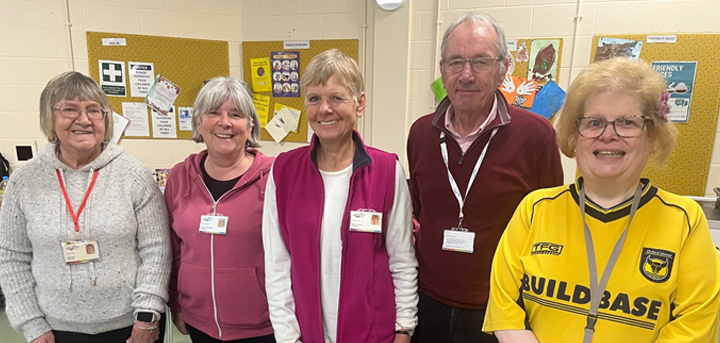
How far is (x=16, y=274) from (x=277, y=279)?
1.05 m

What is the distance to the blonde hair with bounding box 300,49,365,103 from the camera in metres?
1.28

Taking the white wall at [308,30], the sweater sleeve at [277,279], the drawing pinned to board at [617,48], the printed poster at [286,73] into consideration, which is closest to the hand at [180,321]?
the sweater sleeve at [277,279]

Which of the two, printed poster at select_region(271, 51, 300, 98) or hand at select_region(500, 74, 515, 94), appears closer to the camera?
hand at select_region(500, 74, 515, 94)

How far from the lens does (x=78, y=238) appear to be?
144 cm

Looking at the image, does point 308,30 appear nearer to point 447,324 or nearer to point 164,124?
point 164,124

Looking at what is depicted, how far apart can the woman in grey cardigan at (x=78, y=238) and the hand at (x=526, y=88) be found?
2513 mm

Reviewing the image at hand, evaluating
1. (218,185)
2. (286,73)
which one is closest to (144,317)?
(218,185)

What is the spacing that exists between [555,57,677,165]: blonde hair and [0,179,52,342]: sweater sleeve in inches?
78.3

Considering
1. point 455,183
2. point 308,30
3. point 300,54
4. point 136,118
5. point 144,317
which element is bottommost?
point 144,317

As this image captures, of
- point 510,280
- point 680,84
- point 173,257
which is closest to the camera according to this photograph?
point 510,280

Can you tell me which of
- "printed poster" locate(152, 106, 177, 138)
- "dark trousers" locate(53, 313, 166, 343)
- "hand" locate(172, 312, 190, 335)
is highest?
"printed poster" locate(152, 106, 177, 138)

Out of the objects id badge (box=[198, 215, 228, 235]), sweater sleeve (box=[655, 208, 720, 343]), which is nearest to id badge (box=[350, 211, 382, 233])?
id badge (box=[198, 215, 228, 235])

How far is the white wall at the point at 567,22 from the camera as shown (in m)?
2.52

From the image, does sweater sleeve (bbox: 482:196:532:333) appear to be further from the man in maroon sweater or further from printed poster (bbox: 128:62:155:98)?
printed poster (bbox: 128:62:155:98)
